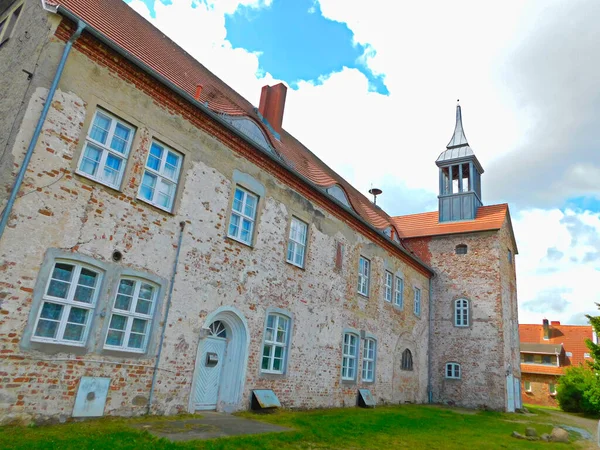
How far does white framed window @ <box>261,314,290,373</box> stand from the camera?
1204 cm

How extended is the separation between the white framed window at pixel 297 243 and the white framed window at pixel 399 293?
7.85 metres

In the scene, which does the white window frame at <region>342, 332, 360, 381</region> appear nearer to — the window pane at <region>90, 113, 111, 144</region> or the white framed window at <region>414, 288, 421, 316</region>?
the white framed window at <region>414, 288, 421, 316</region>

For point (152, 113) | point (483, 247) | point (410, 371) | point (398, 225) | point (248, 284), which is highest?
point (398, 225)

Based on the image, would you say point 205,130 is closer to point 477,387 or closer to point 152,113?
point 152,113

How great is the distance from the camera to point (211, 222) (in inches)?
420

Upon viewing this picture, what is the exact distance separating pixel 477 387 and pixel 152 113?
66.9ft

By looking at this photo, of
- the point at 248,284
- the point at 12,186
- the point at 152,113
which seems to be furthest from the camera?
the point at 248,284

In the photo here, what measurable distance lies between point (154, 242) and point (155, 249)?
15 centimetres

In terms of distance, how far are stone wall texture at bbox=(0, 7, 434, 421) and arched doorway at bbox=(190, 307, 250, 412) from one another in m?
0.18

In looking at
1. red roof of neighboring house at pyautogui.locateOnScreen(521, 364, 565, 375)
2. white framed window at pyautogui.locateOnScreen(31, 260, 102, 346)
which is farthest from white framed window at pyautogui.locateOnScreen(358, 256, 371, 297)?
red roof of neighboring house at pyautogui.locateOnScreen(521, 364, 565, 375)

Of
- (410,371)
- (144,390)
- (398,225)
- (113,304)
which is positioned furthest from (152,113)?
(398,225)

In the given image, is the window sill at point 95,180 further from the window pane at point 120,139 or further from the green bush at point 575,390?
the green bush at point 575,390

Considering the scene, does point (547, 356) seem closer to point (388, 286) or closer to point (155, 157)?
point (388, 286)

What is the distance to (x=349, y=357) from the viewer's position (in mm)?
15898
